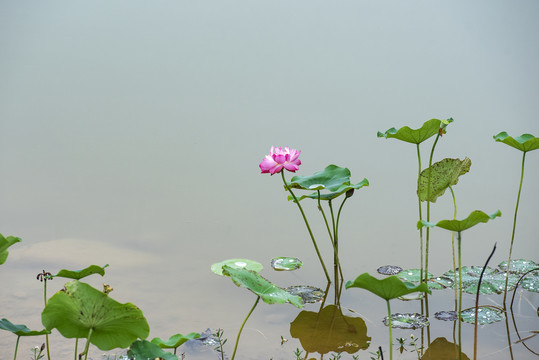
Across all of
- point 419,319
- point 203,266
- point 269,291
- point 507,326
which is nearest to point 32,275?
point 203,266

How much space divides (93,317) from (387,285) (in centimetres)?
59

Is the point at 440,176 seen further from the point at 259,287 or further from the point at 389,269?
the point at 259,287

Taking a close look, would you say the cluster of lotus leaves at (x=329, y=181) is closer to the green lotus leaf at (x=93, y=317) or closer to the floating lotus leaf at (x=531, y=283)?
the floating lotus leaf at (x=531, y=283)

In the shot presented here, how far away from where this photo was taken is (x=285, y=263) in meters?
1.96

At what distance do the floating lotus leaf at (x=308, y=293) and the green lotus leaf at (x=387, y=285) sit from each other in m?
0.57

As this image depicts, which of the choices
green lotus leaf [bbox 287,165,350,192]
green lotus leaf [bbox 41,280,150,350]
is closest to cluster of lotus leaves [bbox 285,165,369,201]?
green lotus leaf [bbox 287,165,350,192]

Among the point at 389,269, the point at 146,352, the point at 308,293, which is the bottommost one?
the point at 146,352

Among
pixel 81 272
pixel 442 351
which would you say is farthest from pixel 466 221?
pixel 81 272

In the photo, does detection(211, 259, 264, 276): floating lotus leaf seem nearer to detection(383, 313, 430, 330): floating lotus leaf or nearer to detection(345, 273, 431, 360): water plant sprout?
detection(383, 313, 430, 330): floating lotus leaf

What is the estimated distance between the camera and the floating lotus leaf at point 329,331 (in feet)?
4.58

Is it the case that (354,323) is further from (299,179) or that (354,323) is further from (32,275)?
(32,275)

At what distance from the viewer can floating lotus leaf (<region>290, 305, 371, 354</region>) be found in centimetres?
139

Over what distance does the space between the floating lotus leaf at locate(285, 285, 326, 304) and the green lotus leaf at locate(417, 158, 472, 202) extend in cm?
51

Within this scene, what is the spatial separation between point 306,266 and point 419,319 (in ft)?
1.77
